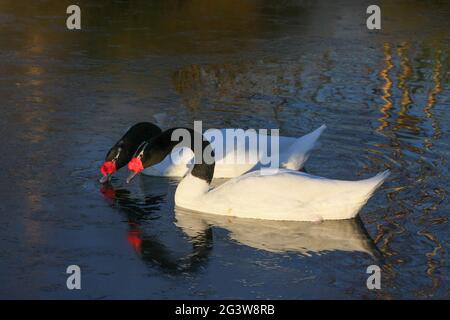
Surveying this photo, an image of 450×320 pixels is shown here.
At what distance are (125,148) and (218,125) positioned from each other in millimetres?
1800

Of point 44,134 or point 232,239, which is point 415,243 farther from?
point 44,134

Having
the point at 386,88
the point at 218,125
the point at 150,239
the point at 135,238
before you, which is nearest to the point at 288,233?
the point at 150,239

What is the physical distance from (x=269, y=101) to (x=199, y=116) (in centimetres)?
117

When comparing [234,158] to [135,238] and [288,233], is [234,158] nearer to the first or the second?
[288,233]

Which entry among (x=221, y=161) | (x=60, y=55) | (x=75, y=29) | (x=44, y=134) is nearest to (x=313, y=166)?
(x=221, y=161)

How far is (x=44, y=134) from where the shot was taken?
1098 cm

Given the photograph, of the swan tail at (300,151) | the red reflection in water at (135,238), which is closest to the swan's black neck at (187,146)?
the red reflection in water at (135,238)

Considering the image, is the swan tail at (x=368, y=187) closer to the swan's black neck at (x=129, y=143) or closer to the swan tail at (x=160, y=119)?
the swan's black neck at (x=129, y=143)

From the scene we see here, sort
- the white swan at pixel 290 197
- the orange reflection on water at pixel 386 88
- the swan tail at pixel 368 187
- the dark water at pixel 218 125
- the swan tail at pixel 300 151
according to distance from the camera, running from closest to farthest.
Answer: the dark water at pixel 218 125 → the swan tail at pixel 368 187 → the white swan at pixel 290 197 → the swan tail at pixel 300 151 → the orange reflection on water at pixel 386 88

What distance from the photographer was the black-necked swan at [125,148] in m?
9.62

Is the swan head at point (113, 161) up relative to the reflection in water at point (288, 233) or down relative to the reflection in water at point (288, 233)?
up

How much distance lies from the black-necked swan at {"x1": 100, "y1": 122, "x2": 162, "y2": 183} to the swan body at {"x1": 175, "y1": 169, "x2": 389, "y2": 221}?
1.42 meters
